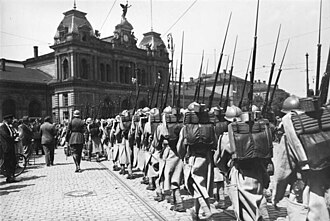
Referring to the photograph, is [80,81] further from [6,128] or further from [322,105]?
[322,105]

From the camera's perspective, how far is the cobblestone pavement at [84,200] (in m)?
6.56

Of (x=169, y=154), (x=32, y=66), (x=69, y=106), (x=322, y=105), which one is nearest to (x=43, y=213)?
(x=169, y=154)

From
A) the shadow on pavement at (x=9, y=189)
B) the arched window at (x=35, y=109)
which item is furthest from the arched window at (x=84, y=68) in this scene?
the shadow on pavement at (x=9, y=189)

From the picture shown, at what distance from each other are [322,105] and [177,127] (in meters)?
3.69

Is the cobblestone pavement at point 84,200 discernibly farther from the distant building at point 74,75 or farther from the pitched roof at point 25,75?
the pitched roof at point 25,75

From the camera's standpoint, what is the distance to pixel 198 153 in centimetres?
605

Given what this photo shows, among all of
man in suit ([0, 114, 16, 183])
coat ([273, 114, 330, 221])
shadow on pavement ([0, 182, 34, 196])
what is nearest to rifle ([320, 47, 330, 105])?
coat ([273, 114, 330, 221])

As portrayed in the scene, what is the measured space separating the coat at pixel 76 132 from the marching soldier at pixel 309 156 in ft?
31.3

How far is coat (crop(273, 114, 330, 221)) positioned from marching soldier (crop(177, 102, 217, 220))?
209 centimetres

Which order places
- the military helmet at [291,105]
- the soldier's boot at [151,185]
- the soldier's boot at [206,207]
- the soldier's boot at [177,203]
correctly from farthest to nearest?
the soldier's boot at [151,185], the soldier's boot at [177,203], the soldier's boot at [206,207], the military helmet at [291,105]

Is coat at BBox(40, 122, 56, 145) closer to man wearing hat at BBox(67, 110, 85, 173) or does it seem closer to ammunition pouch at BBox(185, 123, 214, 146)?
man wearing hat at BBox(67, 110, 85, 173)

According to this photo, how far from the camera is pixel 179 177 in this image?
7102 mm

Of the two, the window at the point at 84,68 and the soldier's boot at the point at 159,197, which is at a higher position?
the window at the point at 84,68

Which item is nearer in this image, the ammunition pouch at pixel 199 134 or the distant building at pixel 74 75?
the ammunition pouch at pixel 199 134
